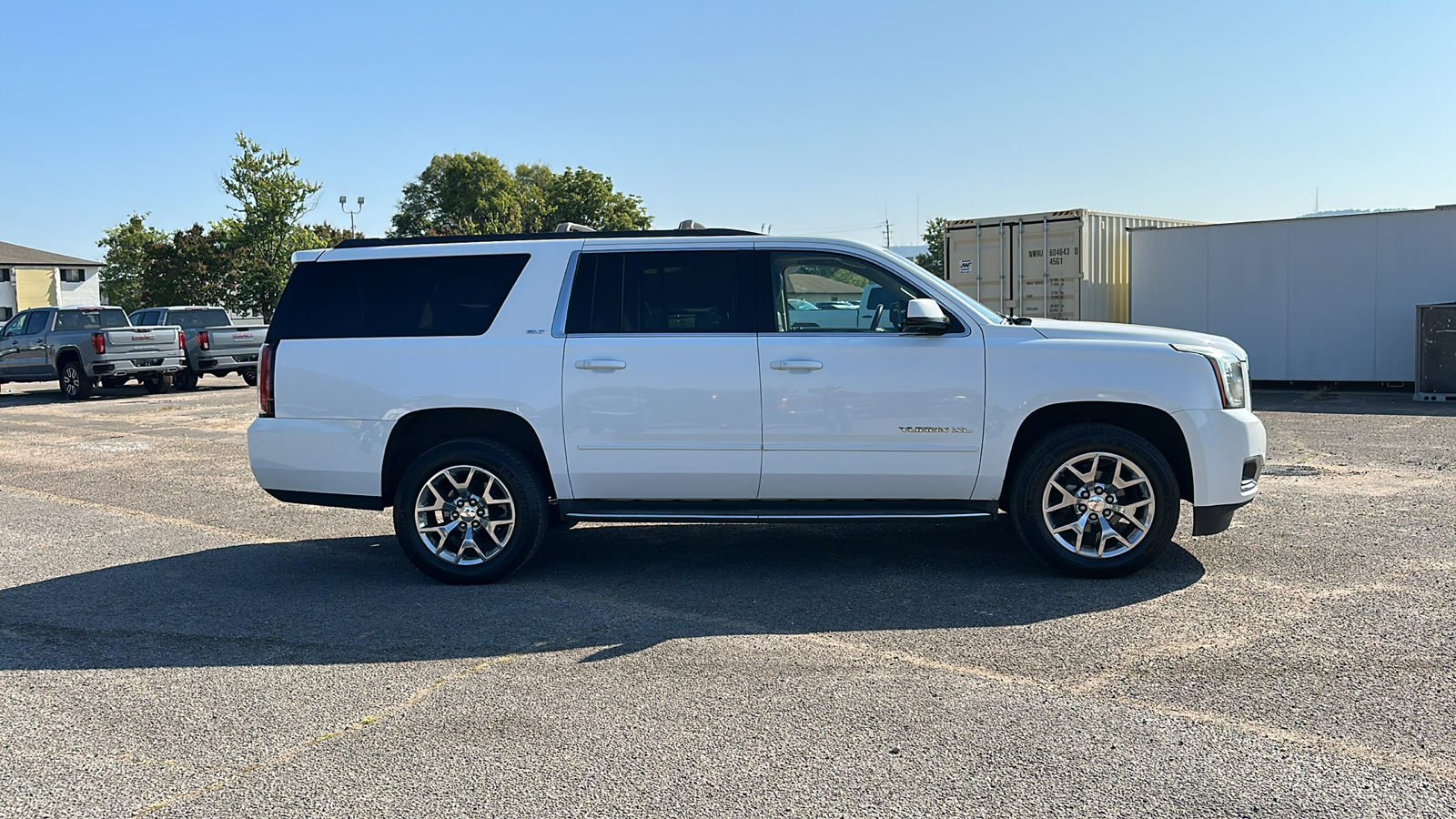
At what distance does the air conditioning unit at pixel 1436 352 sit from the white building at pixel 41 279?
79.5 m

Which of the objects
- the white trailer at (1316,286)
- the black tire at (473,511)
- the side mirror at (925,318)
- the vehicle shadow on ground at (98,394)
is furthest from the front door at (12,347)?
the side mirror at (925,318)

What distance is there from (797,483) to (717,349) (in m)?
0.84

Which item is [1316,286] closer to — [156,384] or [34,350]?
[156,384]

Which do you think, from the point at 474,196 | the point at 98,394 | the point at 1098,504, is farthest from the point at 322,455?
the point at 474,196

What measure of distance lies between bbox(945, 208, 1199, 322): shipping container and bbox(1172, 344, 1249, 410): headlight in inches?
529

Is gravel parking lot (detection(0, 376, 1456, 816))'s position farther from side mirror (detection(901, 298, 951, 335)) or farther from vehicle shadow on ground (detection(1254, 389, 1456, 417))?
vehicle shadow on ground (detection(1254, 389, 1456, 417))

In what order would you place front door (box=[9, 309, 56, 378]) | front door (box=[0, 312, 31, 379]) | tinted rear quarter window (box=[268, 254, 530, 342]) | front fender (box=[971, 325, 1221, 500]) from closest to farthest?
front fender (box=[971, 325, 1221, 500]) < tinted rear quarter window (box=[268, 254, 530, 342]) < front door (box=[9, 309, 56, 378]) < front door (box=[0, 312, 31, 379])

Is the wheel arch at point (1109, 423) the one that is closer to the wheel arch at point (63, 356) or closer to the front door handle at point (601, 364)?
the front door handle at point (601, 364)

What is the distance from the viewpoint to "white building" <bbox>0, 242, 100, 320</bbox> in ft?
255

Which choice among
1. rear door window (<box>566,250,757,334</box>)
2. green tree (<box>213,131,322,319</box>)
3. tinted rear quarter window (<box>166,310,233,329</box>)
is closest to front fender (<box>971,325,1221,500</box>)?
rear door window (<box>566,250,757,334</box>)

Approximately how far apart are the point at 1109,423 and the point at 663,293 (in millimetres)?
2554

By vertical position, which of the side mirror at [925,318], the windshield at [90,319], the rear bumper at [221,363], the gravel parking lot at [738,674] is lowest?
the gravel parking lot at [738,674]

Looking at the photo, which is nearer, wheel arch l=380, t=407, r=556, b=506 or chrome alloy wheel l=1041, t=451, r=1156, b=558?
chrome alloy wheel l=1041, t=451, r=1156, b=558

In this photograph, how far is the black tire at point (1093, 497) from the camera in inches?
252
